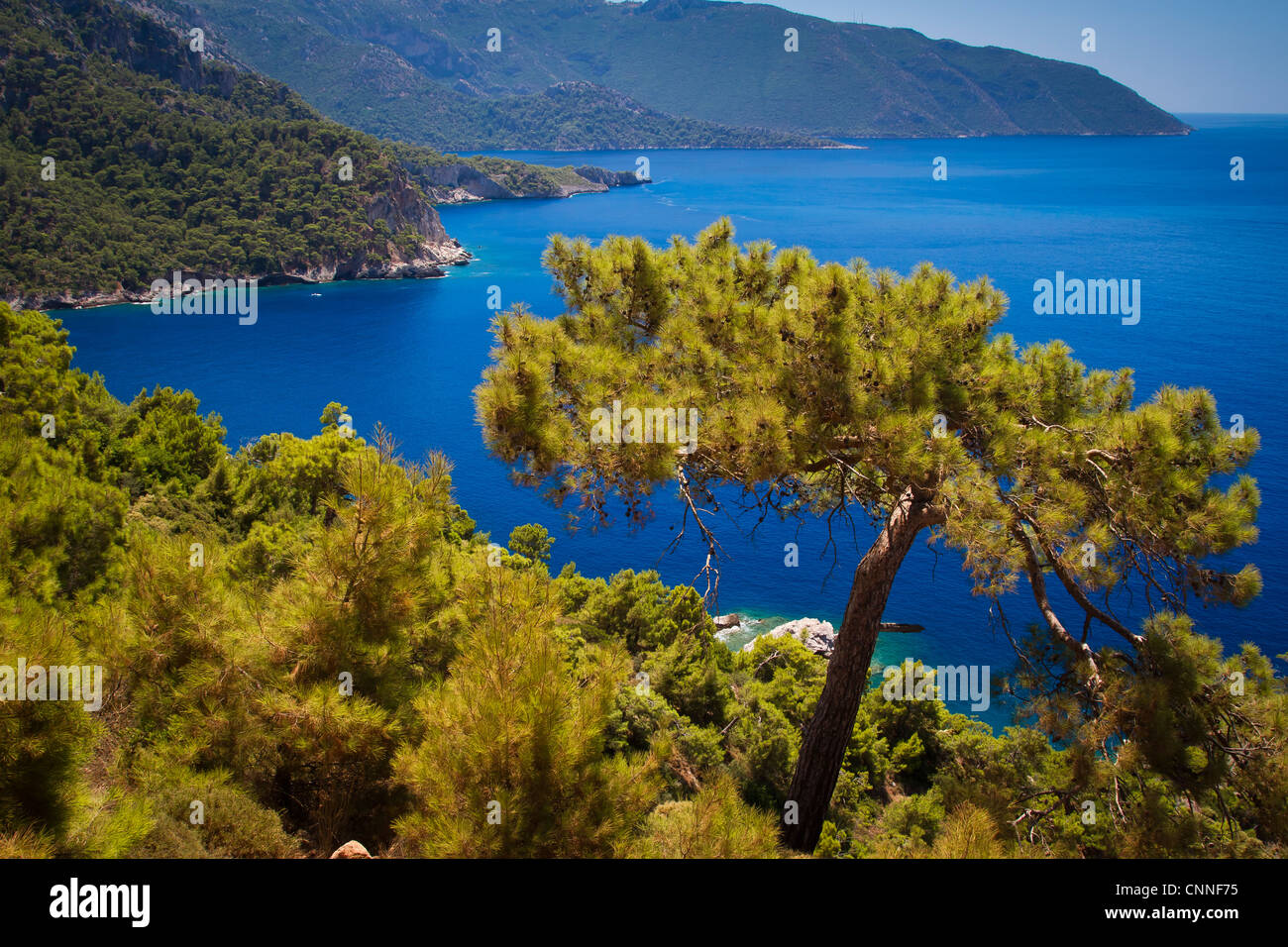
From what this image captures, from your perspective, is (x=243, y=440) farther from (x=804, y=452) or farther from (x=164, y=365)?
(x=804, y=452)

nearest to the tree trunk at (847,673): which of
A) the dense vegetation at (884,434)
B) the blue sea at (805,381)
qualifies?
the dense vegetation at (884,434)

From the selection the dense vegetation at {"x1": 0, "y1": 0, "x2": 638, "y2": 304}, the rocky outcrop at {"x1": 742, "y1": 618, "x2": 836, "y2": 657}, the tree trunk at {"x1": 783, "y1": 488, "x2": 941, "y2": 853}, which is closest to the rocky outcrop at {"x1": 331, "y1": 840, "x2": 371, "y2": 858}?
the tree trunk at {"x1": 783, "y1": 488, "x2": 941, "y2": 853}

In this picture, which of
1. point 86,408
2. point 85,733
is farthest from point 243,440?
point 85,733

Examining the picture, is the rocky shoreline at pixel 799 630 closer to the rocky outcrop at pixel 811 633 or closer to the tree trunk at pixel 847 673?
the rocky outcrop at pixel 811 633

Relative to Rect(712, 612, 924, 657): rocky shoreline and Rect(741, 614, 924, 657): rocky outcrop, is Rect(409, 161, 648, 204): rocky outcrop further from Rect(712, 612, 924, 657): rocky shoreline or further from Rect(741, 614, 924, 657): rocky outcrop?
Rect(741, 614, 924, 657): rocky outcrop

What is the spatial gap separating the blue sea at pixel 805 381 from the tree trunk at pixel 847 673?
1.68ft

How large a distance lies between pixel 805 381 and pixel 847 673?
2.16m

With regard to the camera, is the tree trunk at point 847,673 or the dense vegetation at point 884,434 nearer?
Result: the dense vegetation at point 884,434

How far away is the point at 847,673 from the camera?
5680mm

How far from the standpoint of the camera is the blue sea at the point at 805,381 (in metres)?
26.7

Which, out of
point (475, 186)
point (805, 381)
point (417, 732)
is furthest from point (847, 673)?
point (475, 186)

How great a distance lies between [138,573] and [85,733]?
2194mm

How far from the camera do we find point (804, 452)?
5.37 m

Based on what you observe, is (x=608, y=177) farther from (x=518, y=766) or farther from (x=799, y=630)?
(x=518, y=766)
